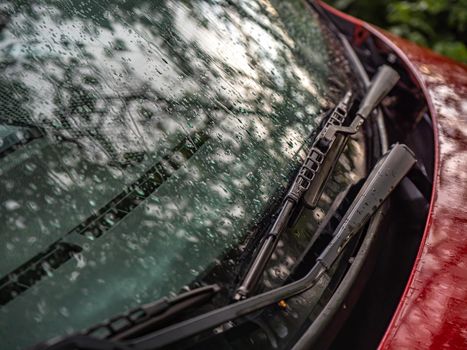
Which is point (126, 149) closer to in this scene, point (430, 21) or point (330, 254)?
point (330, 254)

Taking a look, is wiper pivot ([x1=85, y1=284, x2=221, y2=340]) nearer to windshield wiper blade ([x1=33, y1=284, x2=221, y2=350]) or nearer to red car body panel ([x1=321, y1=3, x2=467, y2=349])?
windshield wiper blade ([x1=33, y1=284, x2=221, y2=350])

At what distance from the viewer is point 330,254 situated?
1692 millimetres

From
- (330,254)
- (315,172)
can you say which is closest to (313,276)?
(330,254)

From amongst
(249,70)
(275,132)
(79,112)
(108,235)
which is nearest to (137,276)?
(108,235)

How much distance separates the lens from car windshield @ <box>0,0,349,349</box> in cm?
143

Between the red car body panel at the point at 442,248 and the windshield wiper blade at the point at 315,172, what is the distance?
25 centimetres

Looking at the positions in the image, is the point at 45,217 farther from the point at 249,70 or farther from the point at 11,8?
the point at 249,70

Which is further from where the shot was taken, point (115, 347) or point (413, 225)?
point (413, 225)

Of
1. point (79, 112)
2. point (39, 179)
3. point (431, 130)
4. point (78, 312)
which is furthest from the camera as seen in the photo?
point (431, 130)

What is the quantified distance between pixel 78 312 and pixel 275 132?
850mm

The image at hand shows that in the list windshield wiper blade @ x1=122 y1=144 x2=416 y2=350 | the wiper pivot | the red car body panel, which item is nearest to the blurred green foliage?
the red car body panel

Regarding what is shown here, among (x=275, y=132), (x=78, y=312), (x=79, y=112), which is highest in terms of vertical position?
(x=275, y=132)

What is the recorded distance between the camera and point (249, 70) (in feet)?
6.66

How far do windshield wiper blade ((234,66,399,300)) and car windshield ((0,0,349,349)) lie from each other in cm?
6
